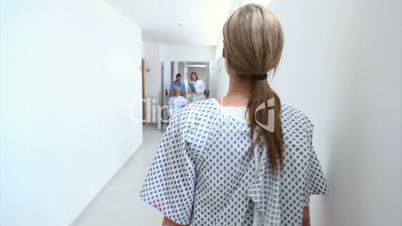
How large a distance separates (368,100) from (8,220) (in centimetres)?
203

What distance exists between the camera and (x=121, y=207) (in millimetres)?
2738

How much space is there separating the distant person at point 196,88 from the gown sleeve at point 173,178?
6213 millimetres

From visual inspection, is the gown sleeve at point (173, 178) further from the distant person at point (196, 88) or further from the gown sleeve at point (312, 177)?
the distant person at point (196, 88)

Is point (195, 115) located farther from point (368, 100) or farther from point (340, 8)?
point (340, 8)

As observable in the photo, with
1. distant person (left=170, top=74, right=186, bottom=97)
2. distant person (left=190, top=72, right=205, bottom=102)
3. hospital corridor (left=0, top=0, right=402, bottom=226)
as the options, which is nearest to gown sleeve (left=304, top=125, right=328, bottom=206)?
hospital corridor (left=0, top=0, right=402, bottom=226)

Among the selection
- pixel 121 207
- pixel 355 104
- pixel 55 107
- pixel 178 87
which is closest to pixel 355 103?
pixel 355 104

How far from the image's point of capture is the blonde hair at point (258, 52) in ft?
2.09

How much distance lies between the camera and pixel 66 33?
2.17 metres

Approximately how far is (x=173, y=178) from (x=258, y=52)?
1.42ft

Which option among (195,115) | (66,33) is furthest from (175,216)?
(66,33)

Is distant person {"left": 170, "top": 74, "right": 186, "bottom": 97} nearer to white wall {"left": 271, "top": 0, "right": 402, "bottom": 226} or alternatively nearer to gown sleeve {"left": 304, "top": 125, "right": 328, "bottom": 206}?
white wall {"left": 271, "top": 0, "right": 402, "bottom": 226}

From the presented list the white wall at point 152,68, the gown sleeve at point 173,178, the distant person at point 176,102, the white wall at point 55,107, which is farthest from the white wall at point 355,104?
the white wall at point 152,68

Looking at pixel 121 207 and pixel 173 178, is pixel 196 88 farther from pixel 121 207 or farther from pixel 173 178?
pixel 173 178

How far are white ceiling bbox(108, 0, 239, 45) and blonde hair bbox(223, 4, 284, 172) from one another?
2.51 m
